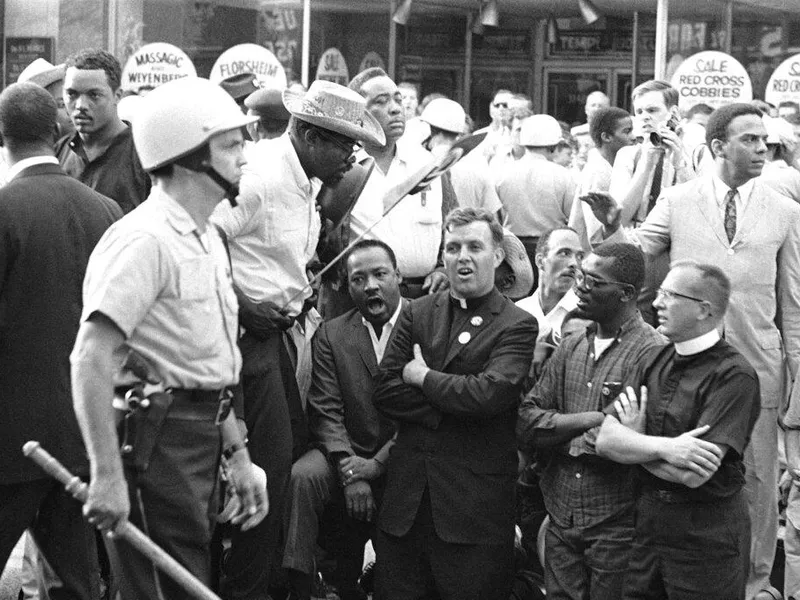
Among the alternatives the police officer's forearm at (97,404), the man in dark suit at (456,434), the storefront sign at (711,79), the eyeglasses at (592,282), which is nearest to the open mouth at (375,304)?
the man in dark suit at (456,434)

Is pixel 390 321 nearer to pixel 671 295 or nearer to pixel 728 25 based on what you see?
pixel 671 295

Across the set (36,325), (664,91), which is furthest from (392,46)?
(36,325)

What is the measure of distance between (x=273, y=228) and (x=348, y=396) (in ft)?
3.24

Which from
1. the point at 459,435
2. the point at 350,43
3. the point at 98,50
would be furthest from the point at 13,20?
the point at 459,435

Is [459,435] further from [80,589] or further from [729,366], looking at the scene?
[80,589]

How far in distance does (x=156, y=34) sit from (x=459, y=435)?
12670mm

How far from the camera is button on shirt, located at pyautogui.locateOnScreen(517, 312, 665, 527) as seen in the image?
19.3 feet

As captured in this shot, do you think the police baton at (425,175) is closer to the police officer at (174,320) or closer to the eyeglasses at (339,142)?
the eyeglasses at (339,142)

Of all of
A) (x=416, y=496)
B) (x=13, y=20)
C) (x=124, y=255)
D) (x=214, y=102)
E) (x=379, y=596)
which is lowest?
(x=379, y=596)

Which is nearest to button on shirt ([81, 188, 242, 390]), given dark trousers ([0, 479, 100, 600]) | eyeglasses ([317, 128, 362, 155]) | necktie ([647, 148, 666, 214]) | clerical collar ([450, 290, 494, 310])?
dark trousers ([0, 479, 100, 600])

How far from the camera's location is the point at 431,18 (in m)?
19.9

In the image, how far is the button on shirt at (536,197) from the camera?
9984 millimetres

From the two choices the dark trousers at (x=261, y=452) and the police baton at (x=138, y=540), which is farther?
the dark trousers at (x=261, y=452)

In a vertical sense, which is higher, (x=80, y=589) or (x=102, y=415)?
(x=102, y=415)
